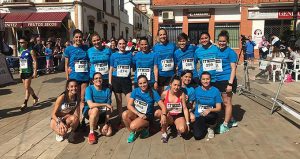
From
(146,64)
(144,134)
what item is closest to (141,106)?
(144,134)

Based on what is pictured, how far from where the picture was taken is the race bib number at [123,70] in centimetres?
638

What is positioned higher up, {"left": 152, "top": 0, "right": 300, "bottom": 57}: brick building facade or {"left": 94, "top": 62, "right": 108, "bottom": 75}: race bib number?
{"left": 152, "top": 0, "right": 300, "bottom": 57}: brick building facade

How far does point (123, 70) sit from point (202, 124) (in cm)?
190

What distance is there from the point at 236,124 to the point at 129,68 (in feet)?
7.79

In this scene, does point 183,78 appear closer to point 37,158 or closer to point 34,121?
point 37,158

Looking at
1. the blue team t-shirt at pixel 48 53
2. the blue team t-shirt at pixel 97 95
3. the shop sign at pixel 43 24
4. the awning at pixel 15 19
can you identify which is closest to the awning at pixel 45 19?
the shop sign at pixel 43 24

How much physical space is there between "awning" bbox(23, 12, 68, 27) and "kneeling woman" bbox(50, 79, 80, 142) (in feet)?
61.8

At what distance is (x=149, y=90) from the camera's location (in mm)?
5672

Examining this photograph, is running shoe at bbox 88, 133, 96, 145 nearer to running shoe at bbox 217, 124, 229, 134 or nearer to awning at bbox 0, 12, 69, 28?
running shoe at bbox 217, 124, 229, 134

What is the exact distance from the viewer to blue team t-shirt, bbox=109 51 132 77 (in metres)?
6.36

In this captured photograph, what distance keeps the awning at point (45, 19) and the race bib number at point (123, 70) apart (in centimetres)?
1828

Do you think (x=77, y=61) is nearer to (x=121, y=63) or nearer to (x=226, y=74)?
(x=121, y=63)

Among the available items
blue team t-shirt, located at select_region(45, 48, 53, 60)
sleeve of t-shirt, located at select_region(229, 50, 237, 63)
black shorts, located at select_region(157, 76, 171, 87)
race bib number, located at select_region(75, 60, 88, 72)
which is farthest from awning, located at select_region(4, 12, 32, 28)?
sleeve of t-shirt, located at select_region(229, 50, 237, 63)

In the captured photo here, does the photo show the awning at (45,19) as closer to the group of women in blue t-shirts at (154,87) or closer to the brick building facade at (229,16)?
the brick building facade at (229,16)
